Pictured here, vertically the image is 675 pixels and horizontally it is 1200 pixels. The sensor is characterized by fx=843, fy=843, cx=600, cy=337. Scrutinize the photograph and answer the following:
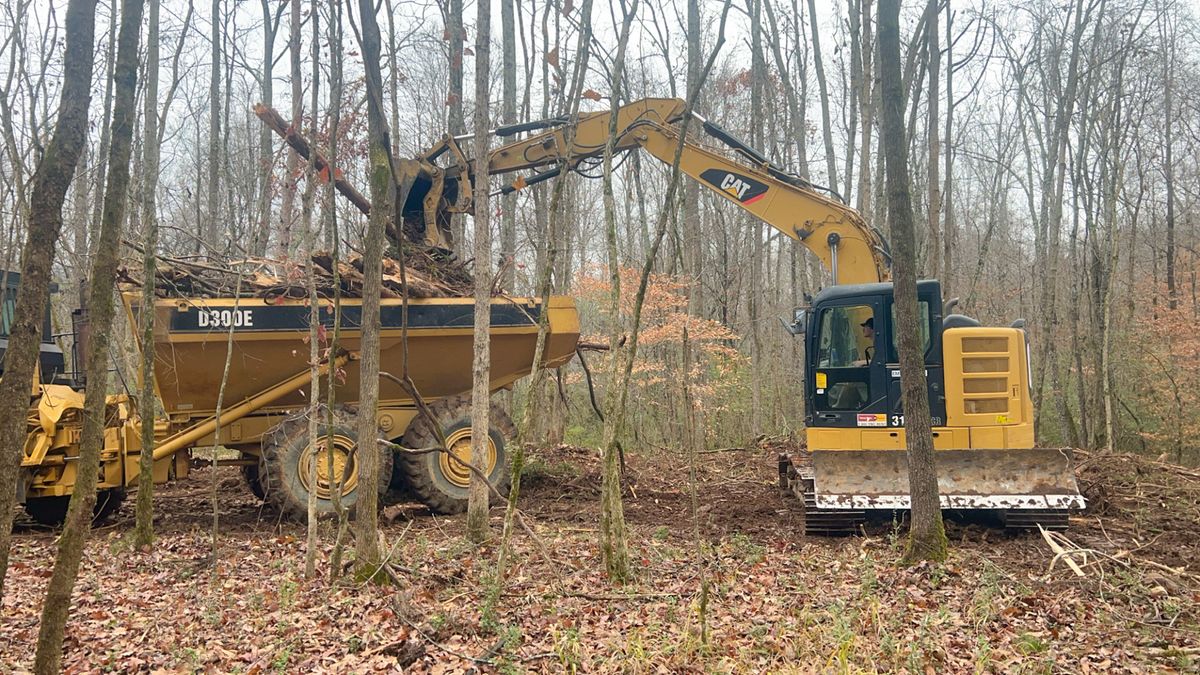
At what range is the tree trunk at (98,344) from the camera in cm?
389

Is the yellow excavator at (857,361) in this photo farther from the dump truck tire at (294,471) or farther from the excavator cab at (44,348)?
the excavator cab at (44,348)

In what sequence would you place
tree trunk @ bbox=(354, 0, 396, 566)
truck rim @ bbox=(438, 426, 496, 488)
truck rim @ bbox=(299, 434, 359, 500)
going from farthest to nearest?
truck rim @ bbox=(438, 426, 496, 488), truck rim @ bbox=(299, 434, 359, 500), tree trunk @ bbox=(354, 0, 396, 566)

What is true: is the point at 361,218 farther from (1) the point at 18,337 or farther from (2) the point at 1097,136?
(2) the point at 1097,136

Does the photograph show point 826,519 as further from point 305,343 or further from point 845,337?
point 305,343

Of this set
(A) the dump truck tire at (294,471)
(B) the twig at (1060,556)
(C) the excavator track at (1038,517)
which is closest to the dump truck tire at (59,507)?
(A) the dump truck tire at (294,471)

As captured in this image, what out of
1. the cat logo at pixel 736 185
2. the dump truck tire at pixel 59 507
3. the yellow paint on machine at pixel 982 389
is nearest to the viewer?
the yellow paint on machine at pixel 982 389

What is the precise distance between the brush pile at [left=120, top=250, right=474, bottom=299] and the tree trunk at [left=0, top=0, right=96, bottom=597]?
14.1 ft

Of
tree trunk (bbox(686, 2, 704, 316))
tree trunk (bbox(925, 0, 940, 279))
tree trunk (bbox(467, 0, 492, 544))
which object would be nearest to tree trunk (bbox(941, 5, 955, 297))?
tree trunk (bbox(925, 0, 940, 279))

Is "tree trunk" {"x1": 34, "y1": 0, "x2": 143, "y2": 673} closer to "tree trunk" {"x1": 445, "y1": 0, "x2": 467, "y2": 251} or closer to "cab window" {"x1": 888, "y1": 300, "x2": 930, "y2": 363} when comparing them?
"tree trunk" {"x1": 445, "y1": 0, "x2": 467, "y2": 251}

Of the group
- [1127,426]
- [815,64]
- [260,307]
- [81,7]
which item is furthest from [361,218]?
[1127,426]

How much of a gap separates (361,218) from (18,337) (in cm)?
769

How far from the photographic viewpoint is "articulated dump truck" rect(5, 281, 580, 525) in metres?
8.34

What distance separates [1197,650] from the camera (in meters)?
4.91

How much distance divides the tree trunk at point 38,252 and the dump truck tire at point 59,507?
18.7 feet
